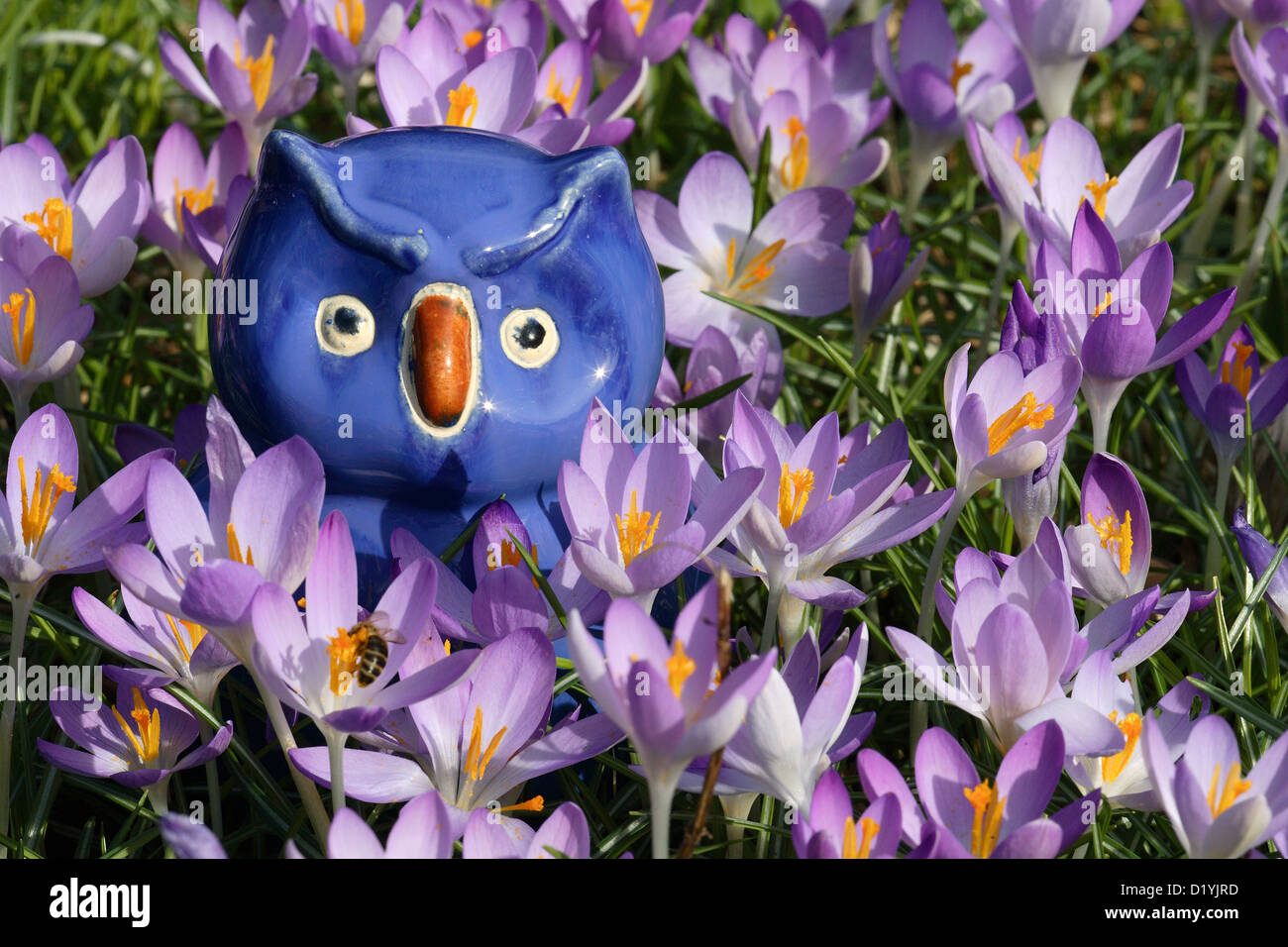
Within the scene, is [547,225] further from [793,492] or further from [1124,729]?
[1124,729]

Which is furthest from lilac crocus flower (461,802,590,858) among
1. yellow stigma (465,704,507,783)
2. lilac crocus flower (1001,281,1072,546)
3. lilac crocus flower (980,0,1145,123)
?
lilac crocus flower (980,0,1145,123)

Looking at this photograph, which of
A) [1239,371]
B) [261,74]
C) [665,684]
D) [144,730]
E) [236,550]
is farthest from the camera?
[261,74]

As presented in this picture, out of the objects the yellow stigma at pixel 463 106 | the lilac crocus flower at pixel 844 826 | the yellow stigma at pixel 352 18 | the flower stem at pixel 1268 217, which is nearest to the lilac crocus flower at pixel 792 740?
the lilac crocus flower at pixel 844 826

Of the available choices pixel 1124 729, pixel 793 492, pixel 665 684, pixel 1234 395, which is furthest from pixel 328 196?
pixel 1234 395

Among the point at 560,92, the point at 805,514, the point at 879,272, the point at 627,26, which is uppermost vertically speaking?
the point at 627,26

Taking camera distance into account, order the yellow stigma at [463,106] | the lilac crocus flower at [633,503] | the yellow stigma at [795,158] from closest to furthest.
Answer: the lilac crocus flower at [633,503], the yellow stigma at [463,106], the yellow stigma at [795,158]

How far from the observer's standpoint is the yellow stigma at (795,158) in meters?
1.76

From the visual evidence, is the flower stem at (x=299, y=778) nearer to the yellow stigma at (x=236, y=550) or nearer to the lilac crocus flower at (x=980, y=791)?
the yellow stigma at (x=236, y=550)

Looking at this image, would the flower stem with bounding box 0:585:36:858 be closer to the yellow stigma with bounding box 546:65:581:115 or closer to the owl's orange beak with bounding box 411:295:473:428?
the owl's orange beak with bounding box 411:295:473:428

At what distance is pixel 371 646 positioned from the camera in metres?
1.01

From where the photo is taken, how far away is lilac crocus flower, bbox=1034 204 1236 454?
1.26m

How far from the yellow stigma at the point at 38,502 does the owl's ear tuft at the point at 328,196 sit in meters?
0.30

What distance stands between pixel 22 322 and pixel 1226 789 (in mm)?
1078

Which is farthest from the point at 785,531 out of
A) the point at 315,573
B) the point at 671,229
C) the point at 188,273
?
the point at 188,273
